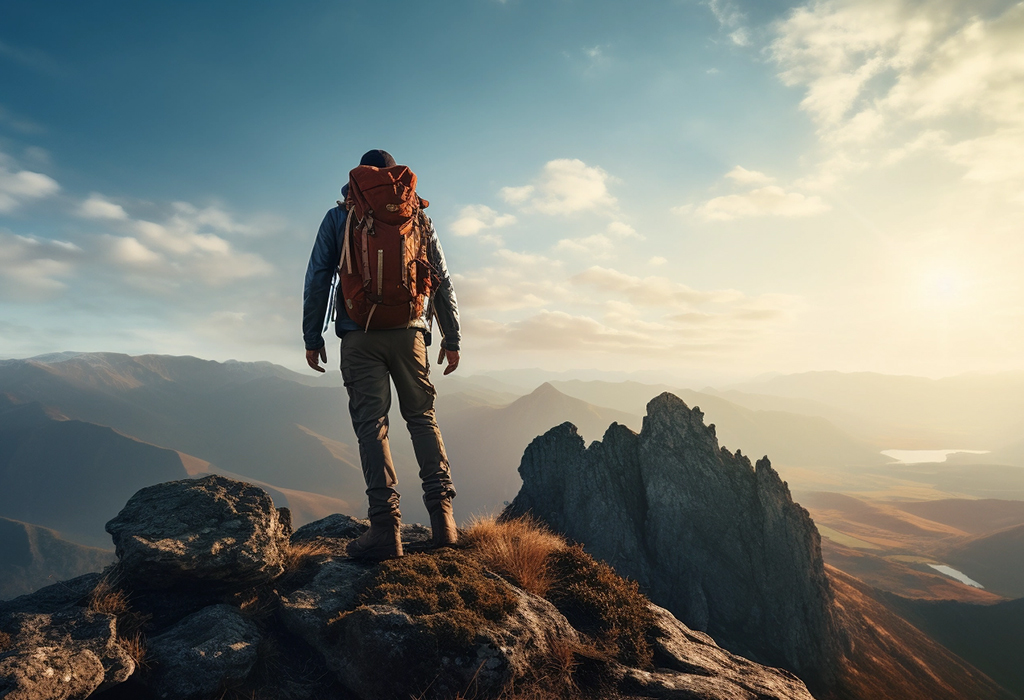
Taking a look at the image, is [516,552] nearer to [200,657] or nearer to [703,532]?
[200,657]

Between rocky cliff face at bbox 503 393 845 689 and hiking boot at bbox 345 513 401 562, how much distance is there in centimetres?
3193

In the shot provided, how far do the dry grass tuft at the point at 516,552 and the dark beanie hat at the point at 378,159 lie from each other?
5237 mm

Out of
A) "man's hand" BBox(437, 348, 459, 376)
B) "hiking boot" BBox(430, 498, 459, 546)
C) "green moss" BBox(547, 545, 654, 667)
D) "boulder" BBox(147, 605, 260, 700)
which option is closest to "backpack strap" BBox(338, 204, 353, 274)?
"man's hand" BBox(437, 348, 459, 376)

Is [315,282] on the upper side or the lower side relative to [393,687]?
upper

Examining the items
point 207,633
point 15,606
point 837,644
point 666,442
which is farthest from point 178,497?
point 837,644

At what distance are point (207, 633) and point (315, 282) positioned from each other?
382 centimetres

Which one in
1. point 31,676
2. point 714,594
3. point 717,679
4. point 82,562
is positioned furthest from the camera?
point 82,562

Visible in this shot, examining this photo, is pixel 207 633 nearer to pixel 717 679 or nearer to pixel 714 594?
pixel 717 679

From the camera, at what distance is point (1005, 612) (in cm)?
7556

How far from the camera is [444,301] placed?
256 inches

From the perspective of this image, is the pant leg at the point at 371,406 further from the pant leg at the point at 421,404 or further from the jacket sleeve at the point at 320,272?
the jacket sleeve at the point at 320,272

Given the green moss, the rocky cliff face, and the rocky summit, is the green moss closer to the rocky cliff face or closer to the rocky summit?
the rocky summit

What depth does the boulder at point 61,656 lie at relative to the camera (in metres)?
2.97

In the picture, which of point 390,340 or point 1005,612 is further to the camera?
point 1005,612
